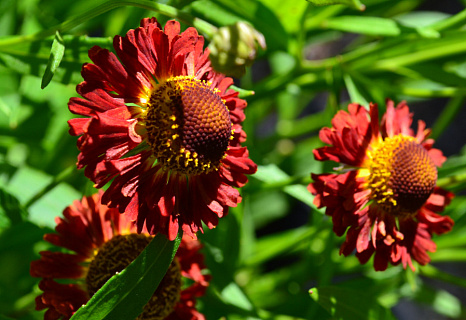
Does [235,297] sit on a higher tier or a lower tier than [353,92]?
lower

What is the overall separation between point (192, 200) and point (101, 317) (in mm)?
198

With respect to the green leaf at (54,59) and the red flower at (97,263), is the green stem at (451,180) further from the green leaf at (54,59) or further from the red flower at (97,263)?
the green leaf at (54,59)

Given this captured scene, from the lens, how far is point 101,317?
2.28 feet

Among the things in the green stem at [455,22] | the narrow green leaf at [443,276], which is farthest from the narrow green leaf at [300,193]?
the green stem at [455,22]

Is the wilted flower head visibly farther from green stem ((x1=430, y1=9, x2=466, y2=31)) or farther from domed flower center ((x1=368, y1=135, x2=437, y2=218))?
green stem ((x1=430, y1=9, x2=466, y2=31))

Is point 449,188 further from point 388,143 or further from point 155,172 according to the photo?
point 155,172

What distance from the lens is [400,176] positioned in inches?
34.4

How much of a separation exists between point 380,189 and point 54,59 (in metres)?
0.55

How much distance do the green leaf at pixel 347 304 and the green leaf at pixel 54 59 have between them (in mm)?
506

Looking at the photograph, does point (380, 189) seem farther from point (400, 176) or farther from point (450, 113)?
point (450, 113)

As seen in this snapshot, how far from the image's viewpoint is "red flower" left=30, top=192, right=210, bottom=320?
0.79m

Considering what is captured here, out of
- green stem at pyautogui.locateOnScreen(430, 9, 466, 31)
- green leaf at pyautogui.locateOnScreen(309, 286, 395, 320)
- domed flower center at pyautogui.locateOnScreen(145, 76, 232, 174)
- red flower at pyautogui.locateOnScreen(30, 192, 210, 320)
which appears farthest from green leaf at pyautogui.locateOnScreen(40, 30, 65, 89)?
→ green stem at pyautogui.locateOnScreen(430, 9, 466, 31)

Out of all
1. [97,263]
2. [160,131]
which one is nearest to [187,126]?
[160,131]

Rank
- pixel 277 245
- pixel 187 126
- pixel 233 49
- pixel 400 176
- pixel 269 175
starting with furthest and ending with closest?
pixel 277 245 → pixel 269 175 → pixel 400 176 → pixel 187 126 → pixel 233 49
